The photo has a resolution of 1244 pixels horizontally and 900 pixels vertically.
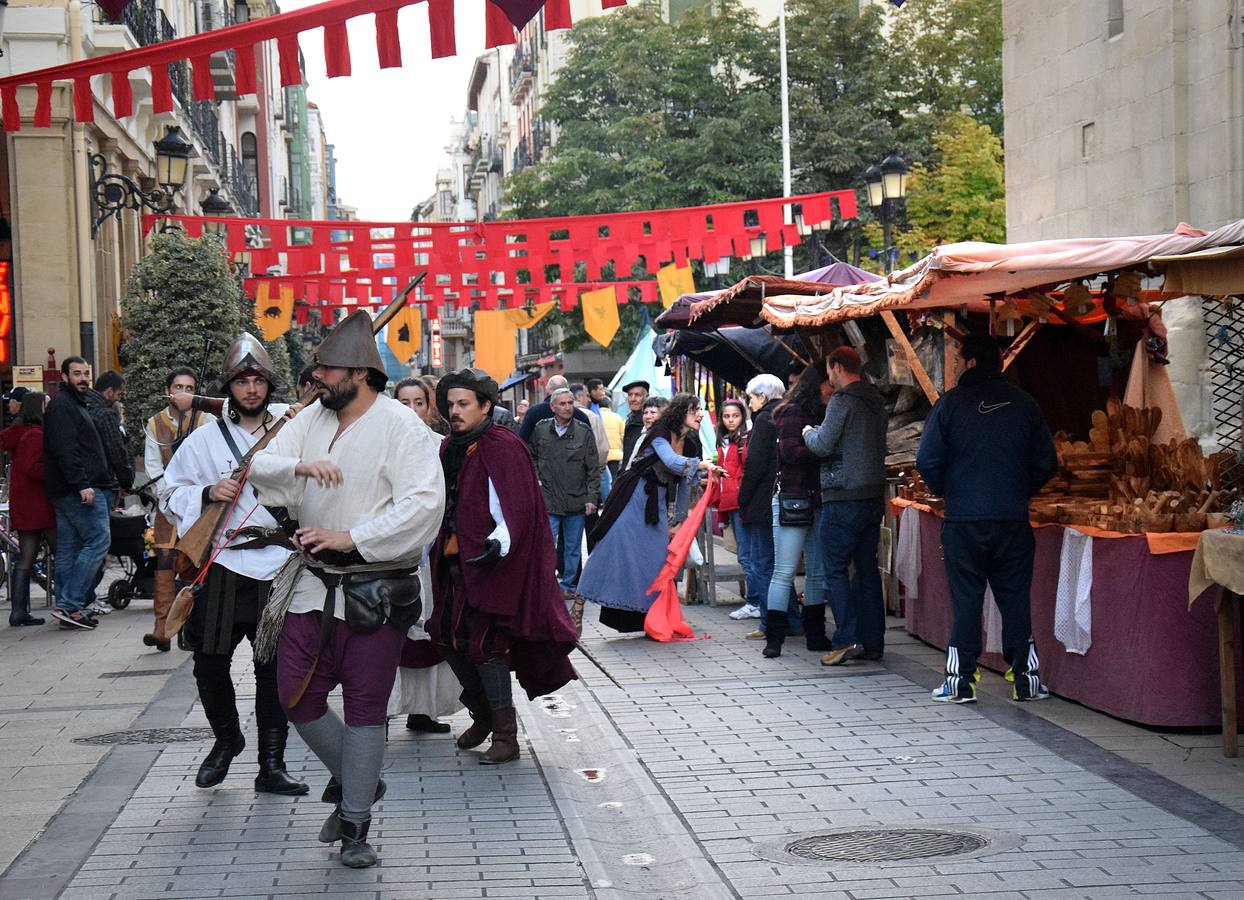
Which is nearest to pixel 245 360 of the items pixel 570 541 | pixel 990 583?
pixel 990 583

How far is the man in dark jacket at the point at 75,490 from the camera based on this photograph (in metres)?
13.6

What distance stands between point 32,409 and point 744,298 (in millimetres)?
6019

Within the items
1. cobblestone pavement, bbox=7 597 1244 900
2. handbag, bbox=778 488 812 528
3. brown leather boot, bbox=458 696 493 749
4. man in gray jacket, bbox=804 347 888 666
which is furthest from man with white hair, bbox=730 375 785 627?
brown leather boot, bbox=458 696 493 749

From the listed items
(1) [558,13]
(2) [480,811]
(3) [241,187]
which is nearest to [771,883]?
(2) [480,811]

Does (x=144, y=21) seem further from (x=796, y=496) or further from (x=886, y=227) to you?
(x=796, y=496)

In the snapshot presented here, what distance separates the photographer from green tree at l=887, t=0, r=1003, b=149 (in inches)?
1838

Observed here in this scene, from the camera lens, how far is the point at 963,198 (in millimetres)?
39594

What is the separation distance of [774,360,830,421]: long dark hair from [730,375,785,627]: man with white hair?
0.91 m

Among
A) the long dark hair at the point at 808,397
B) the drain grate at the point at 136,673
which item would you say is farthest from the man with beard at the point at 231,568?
the long dark hair at the point at 808,397

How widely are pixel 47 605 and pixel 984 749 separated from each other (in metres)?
10.2

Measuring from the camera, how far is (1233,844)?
608 centimetres

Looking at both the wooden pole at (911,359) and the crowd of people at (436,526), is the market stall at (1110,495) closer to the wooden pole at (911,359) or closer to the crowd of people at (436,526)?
the crowd of people at (436,526)

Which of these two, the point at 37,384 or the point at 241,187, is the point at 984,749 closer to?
the point at 37,384

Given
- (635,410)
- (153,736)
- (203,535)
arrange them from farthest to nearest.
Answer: (635,410), (153,736), (203,535)
